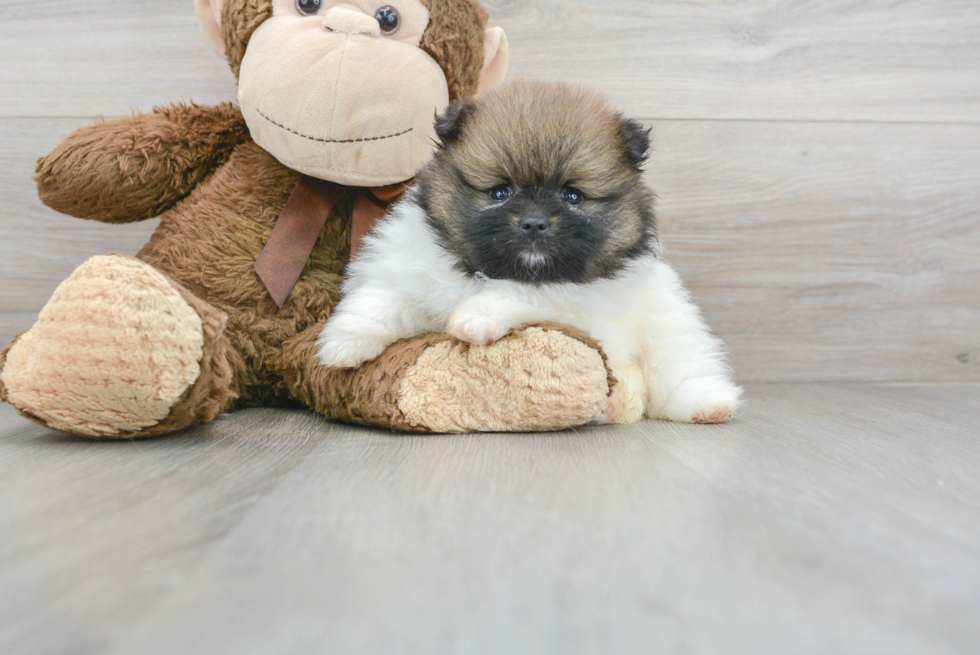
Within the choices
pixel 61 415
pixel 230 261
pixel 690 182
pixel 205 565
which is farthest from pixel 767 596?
pixel 690 182

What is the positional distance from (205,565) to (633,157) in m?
0.87

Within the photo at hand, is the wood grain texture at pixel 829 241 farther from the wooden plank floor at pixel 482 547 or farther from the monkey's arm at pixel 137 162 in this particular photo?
the monkey's arm at pixel 137 162

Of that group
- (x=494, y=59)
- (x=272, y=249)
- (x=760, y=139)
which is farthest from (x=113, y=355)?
(x=760, y=139)

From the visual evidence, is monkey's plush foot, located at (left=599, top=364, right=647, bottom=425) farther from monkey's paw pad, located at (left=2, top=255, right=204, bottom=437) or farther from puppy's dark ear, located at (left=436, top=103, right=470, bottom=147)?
monkey's paw pad, located at (left=2, top=255, right=204, bottom=437)

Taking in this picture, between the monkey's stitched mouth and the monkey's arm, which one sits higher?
the monkey's stitched mouth

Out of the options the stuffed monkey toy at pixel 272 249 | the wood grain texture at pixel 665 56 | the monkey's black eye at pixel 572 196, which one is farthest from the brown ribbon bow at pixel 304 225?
the wood grain texture at pixel 665 56

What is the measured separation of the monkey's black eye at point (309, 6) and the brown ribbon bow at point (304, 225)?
287mm

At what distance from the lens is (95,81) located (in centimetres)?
167

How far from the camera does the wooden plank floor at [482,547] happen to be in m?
0.52

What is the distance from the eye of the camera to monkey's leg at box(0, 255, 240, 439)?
0.95 metres

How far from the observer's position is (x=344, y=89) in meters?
1.22

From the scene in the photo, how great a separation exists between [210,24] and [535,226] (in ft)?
2.63

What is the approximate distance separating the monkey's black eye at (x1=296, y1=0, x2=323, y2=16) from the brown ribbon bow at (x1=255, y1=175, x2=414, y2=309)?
0.29 metres

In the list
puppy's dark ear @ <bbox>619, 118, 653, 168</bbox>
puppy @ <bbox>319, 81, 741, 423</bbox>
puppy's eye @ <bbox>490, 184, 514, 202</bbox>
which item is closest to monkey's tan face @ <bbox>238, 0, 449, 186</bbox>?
puppy @ <bbox>319, 81, 741, 423</bbox>
